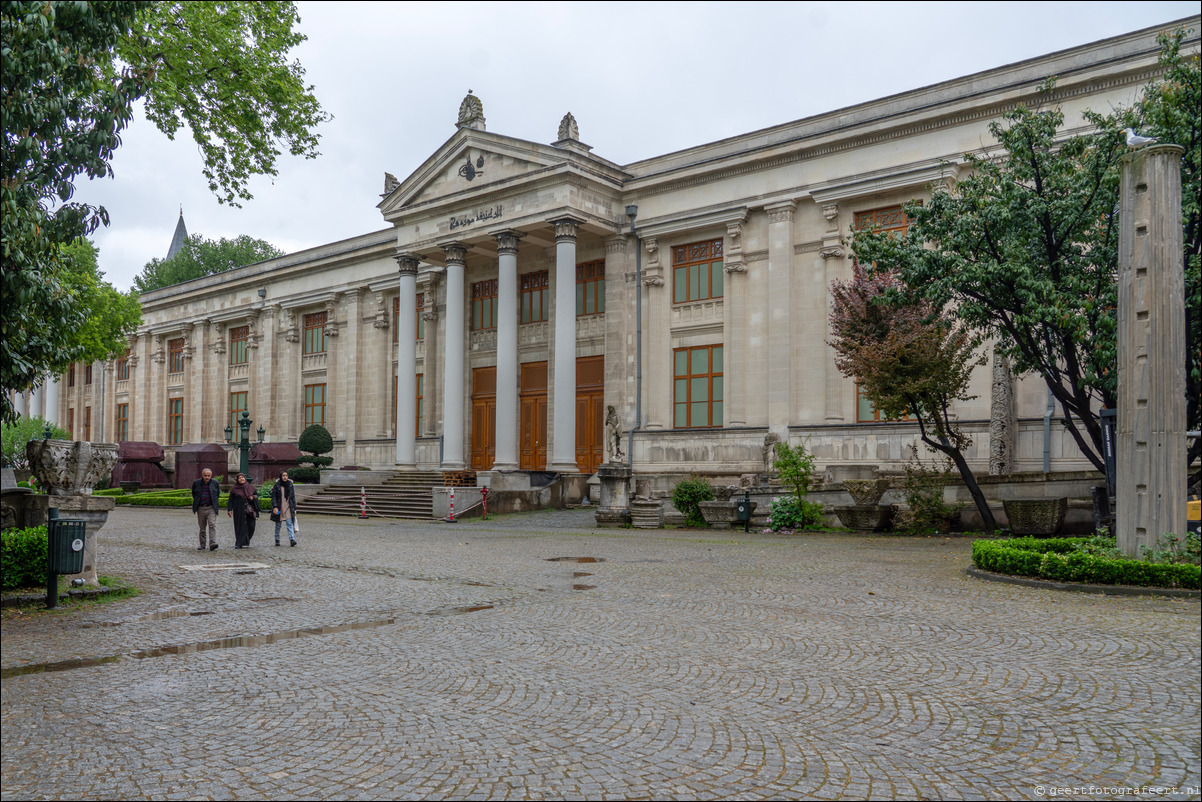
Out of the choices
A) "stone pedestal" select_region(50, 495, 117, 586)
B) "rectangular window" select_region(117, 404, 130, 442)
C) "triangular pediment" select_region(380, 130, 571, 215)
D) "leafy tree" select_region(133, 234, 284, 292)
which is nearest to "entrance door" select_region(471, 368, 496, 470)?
"triangular pediment" select_region(380, 130, 571, 215)

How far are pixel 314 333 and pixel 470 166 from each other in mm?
15133

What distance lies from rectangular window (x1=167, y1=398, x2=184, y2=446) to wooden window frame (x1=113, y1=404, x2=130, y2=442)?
16.3 ft

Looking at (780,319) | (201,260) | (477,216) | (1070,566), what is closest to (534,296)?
(477,216)

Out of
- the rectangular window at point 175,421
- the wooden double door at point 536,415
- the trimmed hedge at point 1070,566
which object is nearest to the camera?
the trimmed hedge at point 1070,566

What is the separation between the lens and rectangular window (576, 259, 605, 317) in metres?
32.5

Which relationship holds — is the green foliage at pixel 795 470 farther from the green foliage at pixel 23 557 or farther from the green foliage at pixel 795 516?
the green foliage at pixel 23 557

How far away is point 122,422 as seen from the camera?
184ft

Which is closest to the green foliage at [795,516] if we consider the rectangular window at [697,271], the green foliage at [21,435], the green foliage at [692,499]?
the green foliage at [692,499]

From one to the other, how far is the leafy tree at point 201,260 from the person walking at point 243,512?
52.4m

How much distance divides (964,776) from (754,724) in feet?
4.15

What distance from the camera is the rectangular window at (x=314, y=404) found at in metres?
42.8

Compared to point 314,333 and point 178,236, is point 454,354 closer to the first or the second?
point 314,333

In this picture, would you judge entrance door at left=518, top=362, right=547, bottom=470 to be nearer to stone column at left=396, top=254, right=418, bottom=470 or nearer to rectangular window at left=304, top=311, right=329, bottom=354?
stone column at left=396, top=254, right=418, bottom=470

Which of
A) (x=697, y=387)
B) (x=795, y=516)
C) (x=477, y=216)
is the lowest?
(x=795, y=516)
